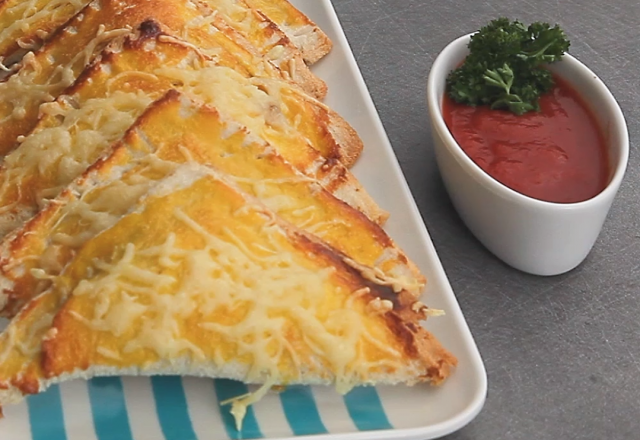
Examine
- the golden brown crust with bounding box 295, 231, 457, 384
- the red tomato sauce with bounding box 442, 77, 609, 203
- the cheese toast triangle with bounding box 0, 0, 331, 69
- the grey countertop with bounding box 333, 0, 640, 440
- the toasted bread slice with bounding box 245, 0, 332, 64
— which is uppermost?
the cheese toast triangle with bounding box 0, 0, 331, 69

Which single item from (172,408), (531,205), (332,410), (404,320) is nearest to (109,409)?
(172,408)

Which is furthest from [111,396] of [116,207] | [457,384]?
[457,384]

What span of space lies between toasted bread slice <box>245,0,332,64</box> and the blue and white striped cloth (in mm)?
1812

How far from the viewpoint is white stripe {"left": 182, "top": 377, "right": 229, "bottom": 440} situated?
102 inches

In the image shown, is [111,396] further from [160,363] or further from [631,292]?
[631,292]

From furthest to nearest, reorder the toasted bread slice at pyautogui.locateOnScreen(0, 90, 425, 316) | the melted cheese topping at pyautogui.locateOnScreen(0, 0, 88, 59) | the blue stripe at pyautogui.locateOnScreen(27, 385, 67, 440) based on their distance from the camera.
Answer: the melted cheese topping at pyautogui.locateOnScreen(0, 0, 88, 59) < the toasted bread slice at pyautogui.locateOnScreen(0, 90, 425, 316) < the blue stripe at pyautogui.locateOnScreen(27, 385, 67, 440)

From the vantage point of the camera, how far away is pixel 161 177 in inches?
107

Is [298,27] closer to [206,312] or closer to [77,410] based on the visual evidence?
[206,312]

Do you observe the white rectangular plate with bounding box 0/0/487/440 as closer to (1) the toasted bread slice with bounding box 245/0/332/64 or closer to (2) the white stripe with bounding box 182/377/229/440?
(2) the white stripe with bounding box 182/377/229/440

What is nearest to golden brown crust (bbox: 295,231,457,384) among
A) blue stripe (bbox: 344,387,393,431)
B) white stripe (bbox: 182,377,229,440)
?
blue stripe (bbox: 344,387,393,431)

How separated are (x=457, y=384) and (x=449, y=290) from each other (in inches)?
15.4

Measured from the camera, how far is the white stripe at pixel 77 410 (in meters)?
2.58

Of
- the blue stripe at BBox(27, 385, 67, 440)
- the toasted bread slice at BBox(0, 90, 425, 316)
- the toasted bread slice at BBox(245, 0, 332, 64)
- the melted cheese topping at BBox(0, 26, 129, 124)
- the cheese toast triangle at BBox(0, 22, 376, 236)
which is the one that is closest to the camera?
the blue stripe at BBox(27, 385, 67, 440)

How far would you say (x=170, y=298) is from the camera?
7.99 feet
